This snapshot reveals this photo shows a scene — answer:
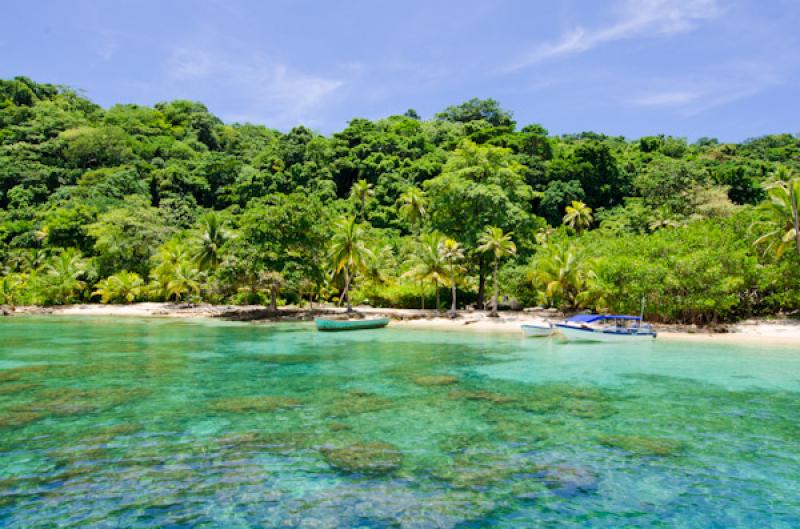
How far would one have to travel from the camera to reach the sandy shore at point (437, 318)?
29969 millimetres

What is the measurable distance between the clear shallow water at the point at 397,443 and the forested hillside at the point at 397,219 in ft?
46.6

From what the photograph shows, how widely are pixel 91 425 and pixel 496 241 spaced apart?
32.3m

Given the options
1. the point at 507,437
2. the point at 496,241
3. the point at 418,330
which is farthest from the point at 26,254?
the point at 507,437

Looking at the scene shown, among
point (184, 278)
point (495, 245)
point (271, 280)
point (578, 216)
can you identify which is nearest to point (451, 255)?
point (495, 245)

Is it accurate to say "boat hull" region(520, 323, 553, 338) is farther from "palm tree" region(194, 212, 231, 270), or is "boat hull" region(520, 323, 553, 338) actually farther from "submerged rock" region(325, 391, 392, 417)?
"palm tree" region(194, 212, 231, 270)

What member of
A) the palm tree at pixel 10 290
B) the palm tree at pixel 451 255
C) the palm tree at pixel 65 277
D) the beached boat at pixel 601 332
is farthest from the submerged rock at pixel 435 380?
the palm tree at pixel 10 290

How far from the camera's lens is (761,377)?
17750mm

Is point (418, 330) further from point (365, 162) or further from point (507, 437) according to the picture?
point (365, 162)

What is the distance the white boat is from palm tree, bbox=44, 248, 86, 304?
149ft

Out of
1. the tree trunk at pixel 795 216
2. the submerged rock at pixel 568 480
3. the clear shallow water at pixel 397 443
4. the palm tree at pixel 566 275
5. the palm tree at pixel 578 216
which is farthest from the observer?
the palm tree at pixel 578 216

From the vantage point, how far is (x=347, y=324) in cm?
3506

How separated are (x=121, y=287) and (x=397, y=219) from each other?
31863mm

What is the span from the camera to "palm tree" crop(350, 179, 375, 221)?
66688 millimetres

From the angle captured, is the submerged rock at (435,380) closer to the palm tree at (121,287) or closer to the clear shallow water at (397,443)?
the clear shallow water at (397,443)
